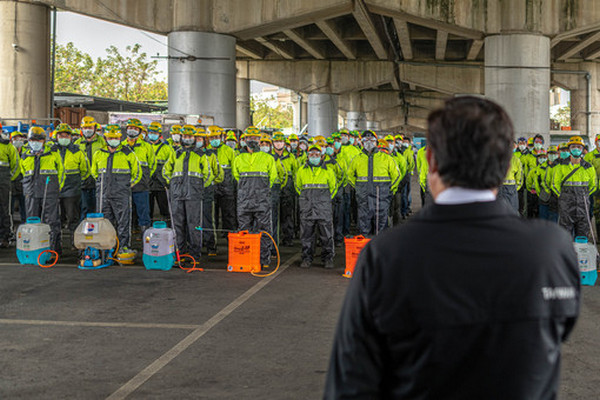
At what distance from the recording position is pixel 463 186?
2068mm

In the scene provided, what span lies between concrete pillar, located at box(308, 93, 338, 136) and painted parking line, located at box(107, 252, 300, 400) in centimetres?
3799

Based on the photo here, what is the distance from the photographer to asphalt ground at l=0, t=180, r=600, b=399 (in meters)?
5.70

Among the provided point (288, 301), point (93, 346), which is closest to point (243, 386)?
point (93, 346)

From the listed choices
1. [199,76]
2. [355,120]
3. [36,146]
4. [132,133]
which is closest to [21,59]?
[199,76]

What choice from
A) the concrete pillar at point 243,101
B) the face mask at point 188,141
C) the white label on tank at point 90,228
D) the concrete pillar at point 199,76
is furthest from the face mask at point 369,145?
the concrete pillar at point 243,101

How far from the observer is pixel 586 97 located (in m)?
45.9

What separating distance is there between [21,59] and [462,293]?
2489 centimetres

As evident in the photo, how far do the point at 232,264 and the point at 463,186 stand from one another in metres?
9.85

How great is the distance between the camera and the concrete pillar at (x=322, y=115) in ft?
157

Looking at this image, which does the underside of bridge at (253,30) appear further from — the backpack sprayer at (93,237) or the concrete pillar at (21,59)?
the backpack sprayer at (93,237)

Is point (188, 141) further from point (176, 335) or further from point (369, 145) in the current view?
point (176, 335)

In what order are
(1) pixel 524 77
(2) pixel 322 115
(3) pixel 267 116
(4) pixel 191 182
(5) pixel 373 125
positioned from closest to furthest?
(4) pixel 191 182
(1) pixel 524 77
(2) pixel 322 115
(5) pixel 373 125
(3) pixel 267 116

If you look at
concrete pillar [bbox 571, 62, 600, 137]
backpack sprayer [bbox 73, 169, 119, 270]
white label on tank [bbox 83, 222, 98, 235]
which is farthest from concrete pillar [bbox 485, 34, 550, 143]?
concrete pillar [bbox 571, 62, 600, 137]

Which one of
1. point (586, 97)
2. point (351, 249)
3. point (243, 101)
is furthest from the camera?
point (243, 101)
